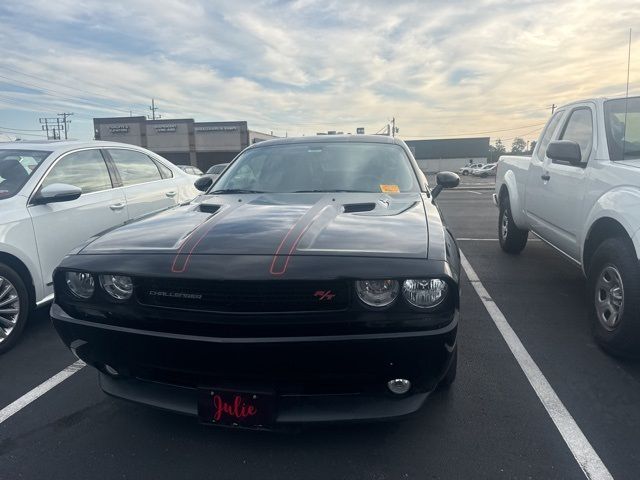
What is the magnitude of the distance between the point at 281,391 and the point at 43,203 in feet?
10.1

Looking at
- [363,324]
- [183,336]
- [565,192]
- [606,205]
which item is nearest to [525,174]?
[565,192]

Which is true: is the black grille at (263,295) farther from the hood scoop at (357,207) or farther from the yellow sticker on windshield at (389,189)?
the yellow sticker on windshield at (389,189)

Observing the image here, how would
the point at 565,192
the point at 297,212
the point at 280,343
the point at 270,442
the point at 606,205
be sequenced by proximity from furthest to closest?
the point at 565,192, the point at 606,205, the point at 297,212, the point at 270,442, the point at 280,343

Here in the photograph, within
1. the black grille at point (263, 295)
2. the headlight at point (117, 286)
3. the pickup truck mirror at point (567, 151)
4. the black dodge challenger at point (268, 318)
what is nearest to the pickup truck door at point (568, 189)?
the pickup truck mirror at point (567, 151)

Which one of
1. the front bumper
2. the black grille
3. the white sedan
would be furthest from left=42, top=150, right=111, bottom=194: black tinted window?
the black grille

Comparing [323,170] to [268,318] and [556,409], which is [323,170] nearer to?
[268,318]

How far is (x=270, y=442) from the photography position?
95.3 inches

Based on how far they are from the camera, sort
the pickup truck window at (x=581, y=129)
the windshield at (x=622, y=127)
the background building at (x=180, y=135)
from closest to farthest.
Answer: the windshield at (x=622, y=127) < the pickup truck window at (x=581, y=129) < the background building at (x=180, y=135)

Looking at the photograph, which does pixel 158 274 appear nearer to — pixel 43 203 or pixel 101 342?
pixel 101 342

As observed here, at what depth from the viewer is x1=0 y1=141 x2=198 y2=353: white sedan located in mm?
3723

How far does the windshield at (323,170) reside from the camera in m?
3.56

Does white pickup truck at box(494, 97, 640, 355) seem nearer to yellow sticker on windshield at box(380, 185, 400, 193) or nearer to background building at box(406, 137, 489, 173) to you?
yellow sticker on windshield at box(380, 185, 400, 193)

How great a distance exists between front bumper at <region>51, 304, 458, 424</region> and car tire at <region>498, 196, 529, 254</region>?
15.6 feet

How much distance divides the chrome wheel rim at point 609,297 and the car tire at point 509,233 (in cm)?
277
